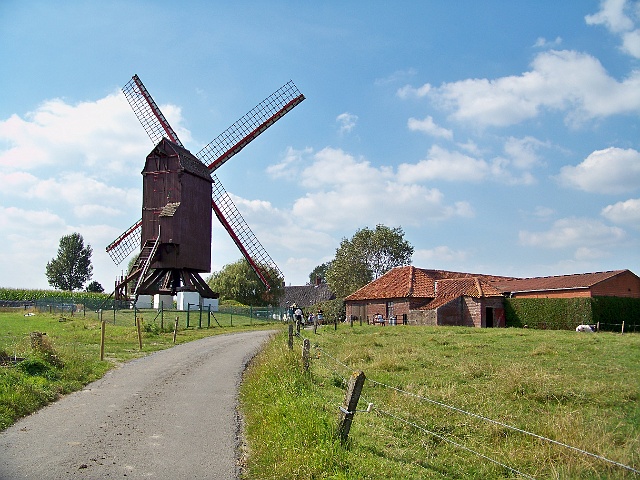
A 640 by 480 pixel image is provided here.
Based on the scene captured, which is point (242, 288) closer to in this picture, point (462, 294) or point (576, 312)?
point (462, 294)

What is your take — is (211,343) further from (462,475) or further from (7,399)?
(462,475)

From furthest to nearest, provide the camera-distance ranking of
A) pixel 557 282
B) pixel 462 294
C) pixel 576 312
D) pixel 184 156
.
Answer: pixel 557 282 → pixel 462 294 → pixel 576 312 → pixel 184 156

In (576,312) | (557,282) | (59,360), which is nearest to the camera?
(59,360)

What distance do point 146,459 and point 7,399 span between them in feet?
14.1

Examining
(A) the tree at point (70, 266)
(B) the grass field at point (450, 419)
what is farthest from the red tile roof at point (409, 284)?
(A) the tree at point (70, 266)

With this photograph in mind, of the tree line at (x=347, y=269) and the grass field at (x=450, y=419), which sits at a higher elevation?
→ the tree line at (x=347, y=269)

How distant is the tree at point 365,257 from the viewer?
249 feet

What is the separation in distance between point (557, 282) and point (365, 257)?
34.5 m

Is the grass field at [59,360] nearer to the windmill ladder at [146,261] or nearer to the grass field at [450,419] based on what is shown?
the grass field at [450,419]

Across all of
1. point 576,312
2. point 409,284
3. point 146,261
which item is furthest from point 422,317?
point 146,261

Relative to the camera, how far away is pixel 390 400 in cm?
1136

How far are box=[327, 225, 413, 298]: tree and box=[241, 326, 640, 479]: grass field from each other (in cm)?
5848

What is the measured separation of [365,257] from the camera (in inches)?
3051

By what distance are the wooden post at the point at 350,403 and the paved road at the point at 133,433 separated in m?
1.55
